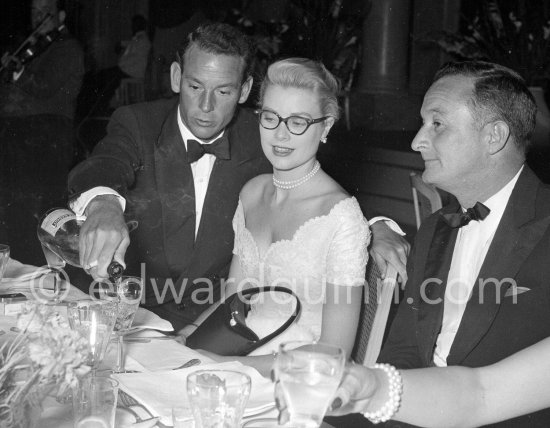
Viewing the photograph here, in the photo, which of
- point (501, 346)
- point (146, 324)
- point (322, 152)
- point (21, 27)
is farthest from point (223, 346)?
point (21, 27)

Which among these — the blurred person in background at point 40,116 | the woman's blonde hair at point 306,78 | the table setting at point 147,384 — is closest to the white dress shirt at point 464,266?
the woman's blonde hair at point 306,78

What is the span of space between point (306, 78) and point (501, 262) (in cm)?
90

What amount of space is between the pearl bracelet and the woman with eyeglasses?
1.05 m

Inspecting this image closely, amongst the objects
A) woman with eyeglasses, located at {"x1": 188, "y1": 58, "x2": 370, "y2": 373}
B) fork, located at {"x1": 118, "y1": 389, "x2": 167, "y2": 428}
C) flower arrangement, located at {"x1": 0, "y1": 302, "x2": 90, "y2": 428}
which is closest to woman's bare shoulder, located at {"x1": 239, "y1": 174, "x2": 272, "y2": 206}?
woman with eyeglasses, located at {"x1": 188, "y1": 58, "x2": 370, "y2": 373}

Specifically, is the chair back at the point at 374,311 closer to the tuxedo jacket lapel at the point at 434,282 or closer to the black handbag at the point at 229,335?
the tuxedo jacket lapel at the point at 434,282

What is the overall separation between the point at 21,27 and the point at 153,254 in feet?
27.2

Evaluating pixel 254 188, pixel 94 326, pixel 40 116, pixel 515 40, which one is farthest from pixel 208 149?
pixel 40 116

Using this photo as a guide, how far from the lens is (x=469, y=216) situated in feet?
6.72

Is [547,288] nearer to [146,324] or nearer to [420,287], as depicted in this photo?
[420,287]

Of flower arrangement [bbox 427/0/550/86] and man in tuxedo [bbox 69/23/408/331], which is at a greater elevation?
flower arrangement [bbox 427/0/550/86]

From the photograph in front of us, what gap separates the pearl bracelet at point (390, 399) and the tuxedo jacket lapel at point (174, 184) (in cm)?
176

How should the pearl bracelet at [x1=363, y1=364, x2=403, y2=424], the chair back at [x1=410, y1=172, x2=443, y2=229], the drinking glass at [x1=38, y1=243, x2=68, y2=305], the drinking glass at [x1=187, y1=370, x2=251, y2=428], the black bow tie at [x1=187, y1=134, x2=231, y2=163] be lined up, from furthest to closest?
the chair back at [x1=410, y1=172, x2=443, y2=229] → the black bow tie at [x1=187, y1=134, x2=231, y2=163] → the drinking glass at [x1=38, y1=243, x2=68, y2=305] → the pearl bracelet at [x1=363, y1=364, x2=403, y2=424] → the drinking glass at [x1=187, y1=370, x2=251, y2=428]

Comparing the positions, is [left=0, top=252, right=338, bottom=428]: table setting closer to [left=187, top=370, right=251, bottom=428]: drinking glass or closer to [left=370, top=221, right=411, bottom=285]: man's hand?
[left=187, top=370, right=251, bottom=428]: drinking glass

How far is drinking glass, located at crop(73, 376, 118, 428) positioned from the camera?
117 centimetres
